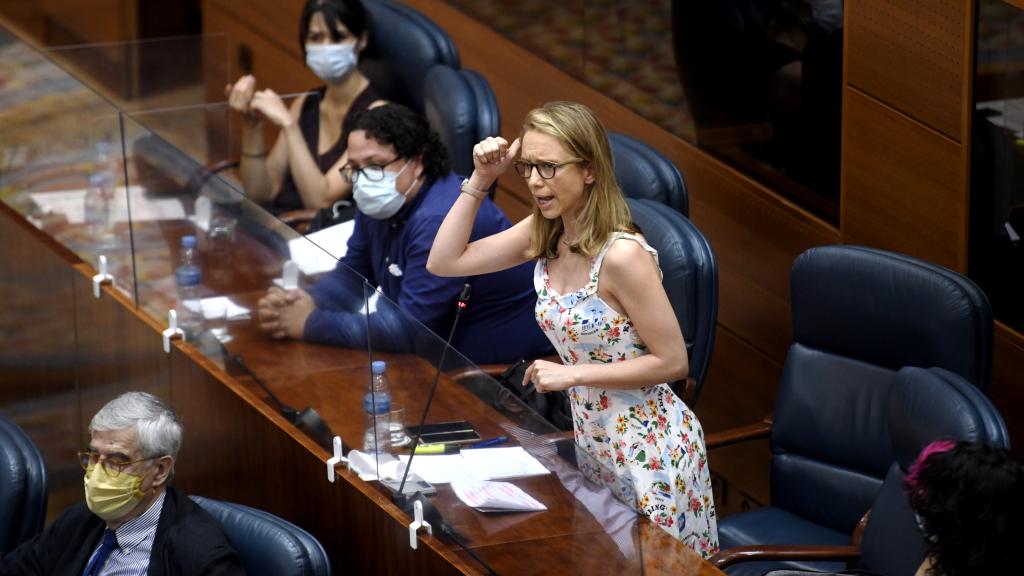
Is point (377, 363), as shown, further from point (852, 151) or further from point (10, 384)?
point (10, 384)

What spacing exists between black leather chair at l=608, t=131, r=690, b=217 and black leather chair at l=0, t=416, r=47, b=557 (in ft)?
4.71

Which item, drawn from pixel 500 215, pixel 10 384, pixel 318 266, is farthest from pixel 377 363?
pixel 10 384

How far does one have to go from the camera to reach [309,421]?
300cm

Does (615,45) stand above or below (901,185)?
above

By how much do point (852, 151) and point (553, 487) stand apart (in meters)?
1.44

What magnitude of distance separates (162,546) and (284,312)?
73 cm

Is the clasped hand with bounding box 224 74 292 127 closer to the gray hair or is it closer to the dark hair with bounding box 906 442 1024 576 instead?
the gray hair

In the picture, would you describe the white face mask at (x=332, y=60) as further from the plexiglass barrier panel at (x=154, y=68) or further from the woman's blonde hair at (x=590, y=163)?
the woman's blonde hair at (x=590, y=163)

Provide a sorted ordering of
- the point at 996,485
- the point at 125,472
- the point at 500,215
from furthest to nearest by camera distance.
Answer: the point at 500,215 → the point at 125,472 → the point at 996,485

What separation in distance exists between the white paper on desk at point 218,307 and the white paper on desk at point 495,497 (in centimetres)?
100

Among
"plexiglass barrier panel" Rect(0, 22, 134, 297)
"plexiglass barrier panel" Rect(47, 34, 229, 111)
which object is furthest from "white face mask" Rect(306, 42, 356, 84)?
"plexiglass barrier panel" Rect(47, 34, 229, 111)

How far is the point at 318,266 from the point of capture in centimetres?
311

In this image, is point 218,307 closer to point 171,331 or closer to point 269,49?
point 171,331

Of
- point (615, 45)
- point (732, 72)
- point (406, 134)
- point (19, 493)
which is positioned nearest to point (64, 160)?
point (406, 134)
